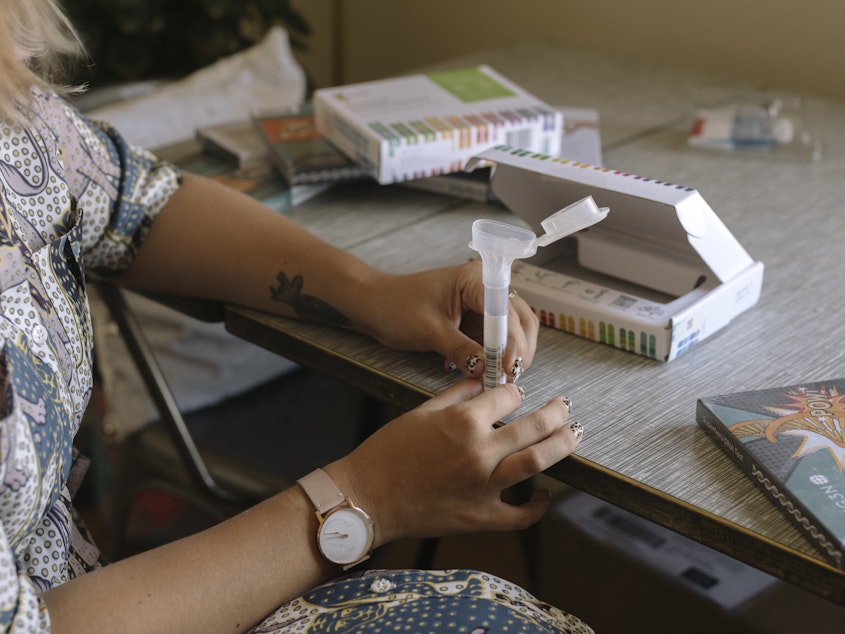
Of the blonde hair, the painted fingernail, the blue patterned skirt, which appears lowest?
the blue patterned skirt

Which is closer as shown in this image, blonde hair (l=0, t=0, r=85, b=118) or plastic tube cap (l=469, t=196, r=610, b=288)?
plastic tube cap (l=469, t=196, r=610, b=288)

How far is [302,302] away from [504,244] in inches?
12.7

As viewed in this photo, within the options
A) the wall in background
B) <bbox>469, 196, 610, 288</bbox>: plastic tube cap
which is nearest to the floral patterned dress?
<bbox>469, 196, 610, 288</bbox>: plastic tube cap

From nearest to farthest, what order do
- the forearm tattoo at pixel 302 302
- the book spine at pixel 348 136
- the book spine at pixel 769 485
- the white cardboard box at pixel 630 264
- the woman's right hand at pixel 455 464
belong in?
the book spine at pixel 769 485 < the woman's right hand at pixel 455 464 < the white cardboard box at pixel 630 264 < the forearm tattoo at pixel 302 302 < the book spine at pixel 348 136

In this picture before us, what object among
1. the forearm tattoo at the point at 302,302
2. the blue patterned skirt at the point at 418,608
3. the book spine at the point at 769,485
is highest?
the book spine at the point at 769,485

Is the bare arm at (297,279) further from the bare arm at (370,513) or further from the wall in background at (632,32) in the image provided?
the wall in background at (632,32)

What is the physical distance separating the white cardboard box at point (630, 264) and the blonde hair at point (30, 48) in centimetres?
40

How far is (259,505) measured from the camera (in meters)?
0.77

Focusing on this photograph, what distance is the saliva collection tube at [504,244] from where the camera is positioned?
2.27 feet

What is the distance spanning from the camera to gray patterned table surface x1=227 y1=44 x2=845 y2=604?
26.8 inches

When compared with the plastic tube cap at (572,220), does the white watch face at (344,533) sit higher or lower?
lower

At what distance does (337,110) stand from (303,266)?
0.31 m

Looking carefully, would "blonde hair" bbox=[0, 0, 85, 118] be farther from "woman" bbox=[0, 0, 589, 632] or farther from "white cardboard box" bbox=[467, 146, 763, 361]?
"white cardboard box" bbox=[467, 146, 763, 361]

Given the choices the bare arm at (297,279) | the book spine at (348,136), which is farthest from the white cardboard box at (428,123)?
the bare arm at (297,279)
